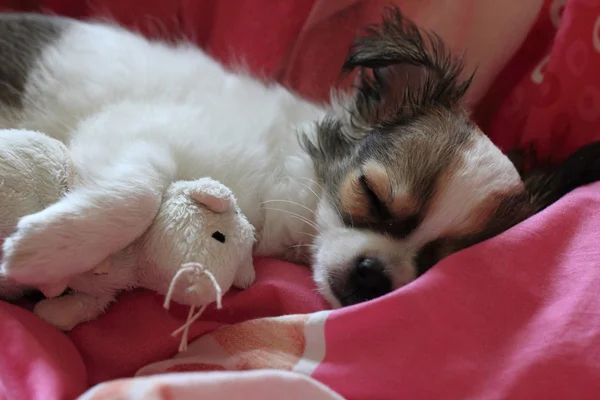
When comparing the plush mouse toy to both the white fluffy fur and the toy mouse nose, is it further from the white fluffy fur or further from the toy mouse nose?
the toy mouse nose

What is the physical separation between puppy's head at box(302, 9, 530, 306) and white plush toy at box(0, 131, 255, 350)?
0.28 metres

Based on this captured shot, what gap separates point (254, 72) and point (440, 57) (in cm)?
60

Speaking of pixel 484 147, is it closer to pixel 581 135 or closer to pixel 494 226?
pixel 494 226

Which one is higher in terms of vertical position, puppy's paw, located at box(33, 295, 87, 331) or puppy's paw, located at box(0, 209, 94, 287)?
puppy's paw, located at box(0, 209, 94, 287)

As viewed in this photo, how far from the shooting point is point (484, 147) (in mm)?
1347

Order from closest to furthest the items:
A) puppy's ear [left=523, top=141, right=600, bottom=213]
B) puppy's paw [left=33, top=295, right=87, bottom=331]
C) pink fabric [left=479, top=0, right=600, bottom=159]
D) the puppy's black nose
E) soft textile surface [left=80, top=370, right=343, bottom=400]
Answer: soft textile surface [left=80, top=370, right=343, bottom=400] → puppy's paw [left=33, top=295, right=87, bottom=331] → the puppy's black nose → puppy's ear [left=523, top=141, right=600, bottom=213] → pink fabric [left=479, top=0, right=600, bottom=159]

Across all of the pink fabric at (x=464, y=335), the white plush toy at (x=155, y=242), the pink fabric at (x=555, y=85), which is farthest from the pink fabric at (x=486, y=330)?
the pink fabric at (x=555, y=85)

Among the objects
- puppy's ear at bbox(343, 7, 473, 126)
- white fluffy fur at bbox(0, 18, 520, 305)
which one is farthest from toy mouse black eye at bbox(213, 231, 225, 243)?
puppy's ear at bbox(343, 7, 473, 126)

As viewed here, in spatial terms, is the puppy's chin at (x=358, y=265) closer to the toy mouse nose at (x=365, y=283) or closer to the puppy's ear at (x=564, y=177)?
the toy mouse nose at (x=365, y=283)

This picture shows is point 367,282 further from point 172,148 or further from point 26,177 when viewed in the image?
point 26,177

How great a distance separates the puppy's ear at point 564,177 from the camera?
1390 millimetres

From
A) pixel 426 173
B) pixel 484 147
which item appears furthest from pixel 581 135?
pixel 426 173

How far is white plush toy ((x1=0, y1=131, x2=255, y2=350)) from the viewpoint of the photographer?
3.35 ft

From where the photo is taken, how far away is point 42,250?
0.97 m
